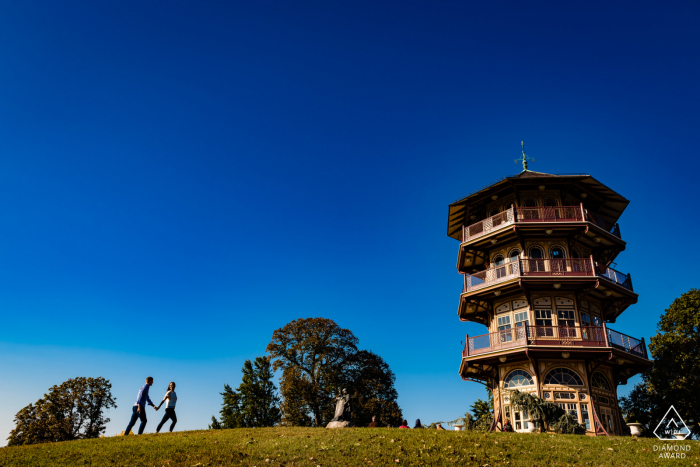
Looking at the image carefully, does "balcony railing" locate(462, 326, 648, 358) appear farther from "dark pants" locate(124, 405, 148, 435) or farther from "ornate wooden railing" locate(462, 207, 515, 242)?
"dark pants" locate(124, 405, 148, 435)

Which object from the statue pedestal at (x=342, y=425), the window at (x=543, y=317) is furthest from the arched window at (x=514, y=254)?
the statue pedestal at (x=342, y=425)

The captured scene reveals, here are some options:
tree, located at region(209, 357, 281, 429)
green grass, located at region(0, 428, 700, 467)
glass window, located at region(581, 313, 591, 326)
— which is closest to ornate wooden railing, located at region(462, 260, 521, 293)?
glass window, located at region(581, 313, 591, 326)

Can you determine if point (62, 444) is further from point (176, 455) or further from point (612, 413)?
point (612, 413)

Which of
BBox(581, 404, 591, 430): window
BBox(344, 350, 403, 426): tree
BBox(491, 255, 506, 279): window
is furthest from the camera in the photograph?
BBox(344, 350, 403, 426): tree

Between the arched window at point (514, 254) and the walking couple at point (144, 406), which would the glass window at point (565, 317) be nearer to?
the arched window at point (514, 254)

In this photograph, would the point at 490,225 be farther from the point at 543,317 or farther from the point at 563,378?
the point at 563,378

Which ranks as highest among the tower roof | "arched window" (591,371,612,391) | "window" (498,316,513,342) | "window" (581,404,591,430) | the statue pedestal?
the tower roof

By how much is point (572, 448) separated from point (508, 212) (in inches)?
586

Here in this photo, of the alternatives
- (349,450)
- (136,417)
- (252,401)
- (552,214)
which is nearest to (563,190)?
(552,214)

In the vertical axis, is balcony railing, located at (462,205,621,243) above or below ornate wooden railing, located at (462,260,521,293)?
above

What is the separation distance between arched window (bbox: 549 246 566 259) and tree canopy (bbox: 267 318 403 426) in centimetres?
2147

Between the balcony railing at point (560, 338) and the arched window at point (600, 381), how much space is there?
5.93 feet

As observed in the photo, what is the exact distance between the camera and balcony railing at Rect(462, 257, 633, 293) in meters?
25.6

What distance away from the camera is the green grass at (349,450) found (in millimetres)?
13547
